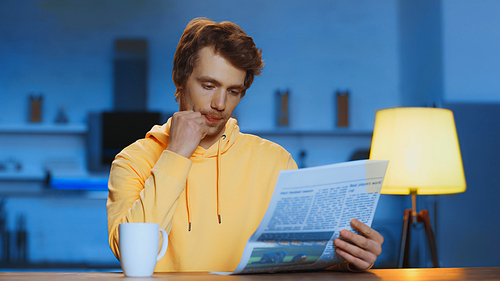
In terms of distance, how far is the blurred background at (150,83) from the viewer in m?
3.87

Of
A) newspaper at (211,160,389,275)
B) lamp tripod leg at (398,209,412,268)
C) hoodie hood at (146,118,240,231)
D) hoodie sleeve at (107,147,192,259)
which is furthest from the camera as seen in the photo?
lamp tripod leg at (398,209,412,268)

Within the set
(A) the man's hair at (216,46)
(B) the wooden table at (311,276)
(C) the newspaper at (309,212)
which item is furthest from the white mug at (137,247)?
(A) the man's hair at (216,46)

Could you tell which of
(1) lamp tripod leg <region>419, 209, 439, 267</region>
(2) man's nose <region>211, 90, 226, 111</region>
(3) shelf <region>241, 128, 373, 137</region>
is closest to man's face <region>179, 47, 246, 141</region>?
(2) man's nose <region>211, 90, 226, 111</region>

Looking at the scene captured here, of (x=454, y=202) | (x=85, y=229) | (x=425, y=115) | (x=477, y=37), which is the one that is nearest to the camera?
(x=425, y=115)

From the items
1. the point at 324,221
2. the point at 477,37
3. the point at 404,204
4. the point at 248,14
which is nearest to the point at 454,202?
the point at 404,204

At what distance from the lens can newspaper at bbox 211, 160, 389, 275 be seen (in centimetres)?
77

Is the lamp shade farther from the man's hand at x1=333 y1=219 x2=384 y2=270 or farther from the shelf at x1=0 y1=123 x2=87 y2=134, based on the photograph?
the shelf at x1=0 y1=123 x2=87 y2=134

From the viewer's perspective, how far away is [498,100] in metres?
3.65

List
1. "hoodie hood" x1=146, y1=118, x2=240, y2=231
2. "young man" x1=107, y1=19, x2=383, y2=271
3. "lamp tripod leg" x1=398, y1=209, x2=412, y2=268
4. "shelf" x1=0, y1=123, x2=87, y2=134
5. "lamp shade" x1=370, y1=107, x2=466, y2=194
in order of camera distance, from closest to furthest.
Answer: "young man" x1=107, y1=19, x2=383, y2=271 → "hoodie hood" x1=146, y1=118, x2=240, y2=231 → "lamp shade" x1=370, y1=107, x2=466, y2=194 → "lamp tripod leg" x1=398, y1=209, x2=412, y2=268 → "shelf" x1=0, y1=123, x2=87, y2=134

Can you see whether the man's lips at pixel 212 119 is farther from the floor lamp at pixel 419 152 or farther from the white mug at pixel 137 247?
the floor lamp at pixel 419 152

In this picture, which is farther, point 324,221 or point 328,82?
point 328,82

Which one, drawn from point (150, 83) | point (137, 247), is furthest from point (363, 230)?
point (150, 83)

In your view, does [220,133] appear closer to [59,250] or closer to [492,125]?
[492,125]

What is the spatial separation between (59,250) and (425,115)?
3.29m
